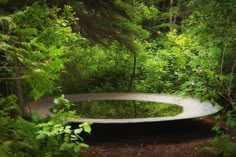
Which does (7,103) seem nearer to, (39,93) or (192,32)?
(39,93)

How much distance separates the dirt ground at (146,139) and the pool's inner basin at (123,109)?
0.44 m

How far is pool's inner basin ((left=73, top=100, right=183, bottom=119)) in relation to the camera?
701 centimetres

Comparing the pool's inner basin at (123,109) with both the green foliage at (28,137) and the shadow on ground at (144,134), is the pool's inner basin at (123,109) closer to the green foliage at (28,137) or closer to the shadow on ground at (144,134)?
the shadow on ground at (144,134)

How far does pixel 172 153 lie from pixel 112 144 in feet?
3.82

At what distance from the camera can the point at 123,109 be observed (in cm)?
755

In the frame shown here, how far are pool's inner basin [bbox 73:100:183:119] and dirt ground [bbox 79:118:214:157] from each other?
44 centimetres

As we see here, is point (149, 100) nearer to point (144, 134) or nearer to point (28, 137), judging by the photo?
point (144, 134)

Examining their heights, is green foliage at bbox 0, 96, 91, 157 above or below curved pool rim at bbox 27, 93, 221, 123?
above

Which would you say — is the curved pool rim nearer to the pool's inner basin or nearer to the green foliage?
the pool's inner basin

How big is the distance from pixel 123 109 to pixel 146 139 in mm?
1363

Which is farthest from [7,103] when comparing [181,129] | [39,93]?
[181,129]

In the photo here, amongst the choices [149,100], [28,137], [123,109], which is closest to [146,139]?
[123,109]

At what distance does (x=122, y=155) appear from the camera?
564 cm

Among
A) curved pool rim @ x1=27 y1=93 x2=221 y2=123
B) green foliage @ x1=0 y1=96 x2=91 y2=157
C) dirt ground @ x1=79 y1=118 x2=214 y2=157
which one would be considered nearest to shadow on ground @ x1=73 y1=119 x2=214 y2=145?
dirt ground @ x1=79 y1=118 x2=214 y2=157
